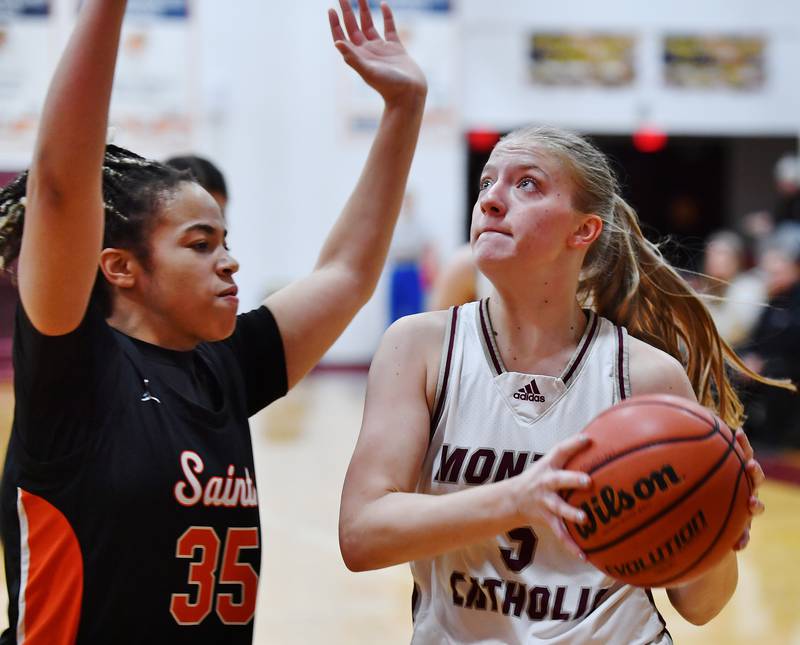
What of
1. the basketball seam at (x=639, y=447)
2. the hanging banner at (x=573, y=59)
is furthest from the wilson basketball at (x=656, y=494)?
the hanging banner at (x=573, y=59)

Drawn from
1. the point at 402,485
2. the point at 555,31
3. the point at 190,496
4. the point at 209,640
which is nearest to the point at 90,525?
the point at 190,496

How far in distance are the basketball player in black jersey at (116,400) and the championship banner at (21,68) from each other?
11386mm

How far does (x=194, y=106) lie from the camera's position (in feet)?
43.2

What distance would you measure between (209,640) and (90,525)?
31 centimetres

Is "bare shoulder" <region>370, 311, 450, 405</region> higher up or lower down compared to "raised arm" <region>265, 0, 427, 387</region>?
lower down

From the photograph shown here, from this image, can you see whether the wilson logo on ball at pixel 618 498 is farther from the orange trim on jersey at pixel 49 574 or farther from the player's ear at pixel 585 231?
the orange trim on jersey at pixel 49 574

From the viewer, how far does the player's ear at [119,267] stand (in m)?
2.08

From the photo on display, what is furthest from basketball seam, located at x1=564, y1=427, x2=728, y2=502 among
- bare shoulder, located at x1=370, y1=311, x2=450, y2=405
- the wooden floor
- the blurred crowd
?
the blurred crowd

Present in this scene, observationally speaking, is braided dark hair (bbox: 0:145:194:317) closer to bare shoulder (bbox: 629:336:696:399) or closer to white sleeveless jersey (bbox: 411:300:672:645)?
white sleeveless jersey (bbox: 411:300:672:645)

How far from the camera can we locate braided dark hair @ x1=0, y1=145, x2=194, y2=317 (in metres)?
2.05

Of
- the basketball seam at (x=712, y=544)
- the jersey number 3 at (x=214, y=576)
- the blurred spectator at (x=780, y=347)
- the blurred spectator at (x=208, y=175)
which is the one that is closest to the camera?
the basketball seam at (x=712, y=544)

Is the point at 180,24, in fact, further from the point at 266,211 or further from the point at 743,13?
the point at 743,13

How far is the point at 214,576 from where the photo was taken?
6.62 ft

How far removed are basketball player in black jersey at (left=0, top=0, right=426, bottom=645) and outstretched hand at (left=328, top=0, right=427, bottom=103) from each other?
0.10 m
